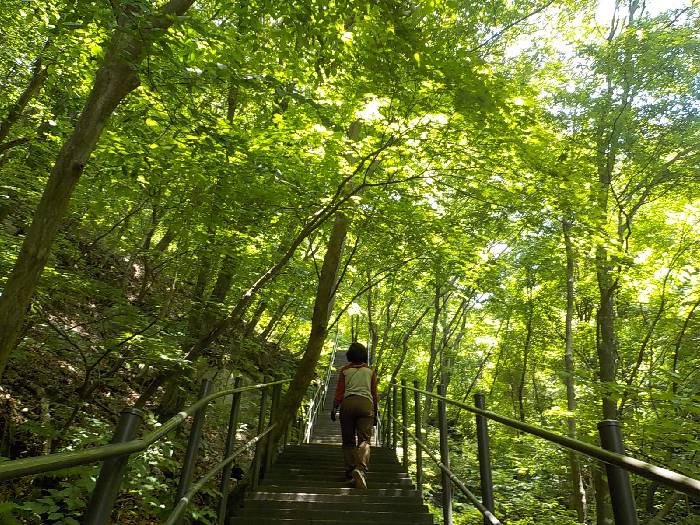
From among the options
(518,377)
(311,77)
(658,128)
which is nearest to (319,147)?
(311,77)

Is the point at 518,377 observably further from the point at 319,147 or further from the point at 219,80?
the point at 219,80

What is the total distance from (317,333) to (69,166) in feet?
13.6

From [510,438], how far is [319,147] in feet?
42.7

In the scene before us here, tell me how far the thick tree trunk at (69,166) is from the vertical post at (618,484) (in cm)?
363

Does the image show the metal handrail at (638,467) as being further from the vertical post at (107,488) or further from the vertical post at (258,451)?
the vertical post at (258,451)

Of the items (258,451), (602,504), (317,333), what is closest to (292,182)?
(317,333)

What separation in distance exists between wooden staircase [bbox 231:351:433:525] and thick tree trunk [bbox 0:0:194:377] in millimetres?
2509

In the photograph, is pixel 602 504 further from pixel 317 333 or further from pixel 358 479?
pixel 317 333

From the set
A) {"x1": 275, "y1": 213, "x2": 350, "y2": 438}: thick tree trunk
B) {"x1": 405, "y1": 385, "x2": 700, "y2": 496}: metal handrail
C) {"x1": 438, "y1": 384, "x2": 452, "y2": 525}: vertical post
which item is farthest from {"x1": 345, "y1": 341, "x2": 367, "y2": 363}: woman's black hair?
{"x1": 405, "y1": 385, "x2": 700, "y2": 496}: metal handrail

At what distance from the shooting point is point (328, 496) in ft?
14.5

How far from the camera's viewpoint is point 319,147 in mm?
6012

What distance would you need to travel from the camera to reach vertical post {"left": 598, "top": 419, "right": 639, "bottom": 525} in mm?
1250

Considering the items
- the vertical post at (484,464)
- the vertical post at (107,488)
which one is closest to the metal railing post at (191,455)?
the vertical post at (107,488)

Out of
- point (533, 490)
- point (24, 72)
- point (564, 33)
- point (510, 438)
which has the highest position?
point (564, 33)
